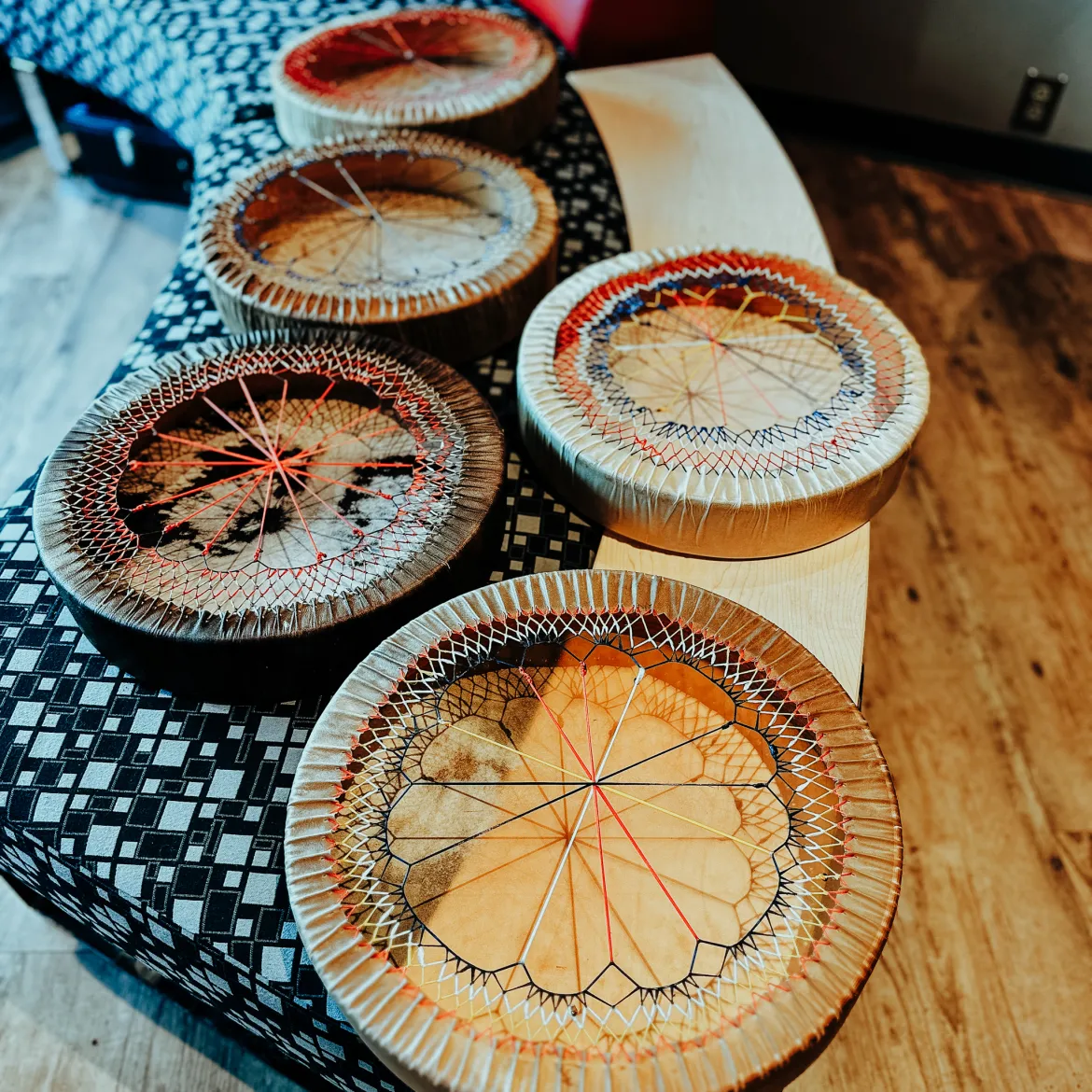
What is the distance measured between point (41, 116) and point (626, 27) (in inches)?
→ 72.4

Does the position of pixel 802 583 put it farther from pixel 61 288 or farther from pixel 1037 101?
pixel 1037 101

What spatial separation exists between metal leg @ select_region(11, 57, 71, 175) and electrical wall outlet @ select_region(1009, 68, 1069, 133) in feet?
9.54

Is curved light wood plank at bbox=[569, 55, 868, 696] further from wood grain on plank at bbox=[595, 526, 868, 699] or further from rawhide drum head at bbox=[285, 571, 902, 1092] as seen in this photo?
rawhide drum head at bbox=[285, 571, 902, 1092]

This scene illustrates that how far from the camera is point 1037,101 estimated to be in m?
2.85

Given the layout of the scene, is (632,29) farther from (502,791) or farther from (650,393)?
(502,791)

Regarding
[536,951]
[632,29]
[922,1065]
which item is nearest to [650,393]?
[536,951]

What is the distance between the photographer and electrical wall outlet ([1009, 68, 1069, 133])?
110 inches

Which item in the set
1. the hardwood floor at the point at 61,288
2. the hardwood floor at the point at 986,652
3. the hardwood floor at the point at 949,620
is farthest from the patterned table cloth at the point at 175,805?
the hardwood floor at the point at 61,288

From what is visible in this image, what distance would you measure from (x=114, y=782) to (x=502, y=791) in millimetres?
429

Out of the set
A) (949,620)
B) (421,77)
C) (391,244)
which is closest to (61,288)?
(421,77)

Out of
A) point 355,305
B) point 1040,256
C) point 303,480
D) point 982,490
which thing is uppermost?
point 355,305

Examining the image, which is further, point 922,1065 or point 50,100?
point 50,100

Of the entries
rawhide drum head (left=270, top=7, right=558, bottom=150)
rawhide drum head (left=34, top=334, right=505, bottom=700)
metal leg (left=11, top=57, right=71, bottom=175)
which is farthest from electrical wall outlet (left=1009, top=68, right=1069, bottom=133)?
metal leg (left=11, top=57, right=71, bottom=175)

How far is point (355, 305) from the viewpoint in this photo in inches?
53.5
